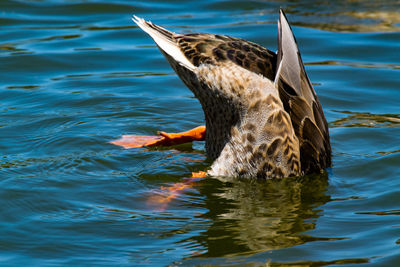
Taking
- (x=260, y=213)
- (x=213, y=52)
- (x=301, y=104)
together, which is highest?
(x=213, y=52)

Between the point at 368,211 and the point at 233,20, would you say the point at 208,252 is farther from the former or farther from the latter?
the point at 233,20

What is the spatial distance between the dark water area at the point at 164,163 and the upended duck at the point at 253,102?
159 millimetres

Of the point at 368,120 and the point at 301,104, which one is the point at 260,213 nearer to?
the point at 301,104

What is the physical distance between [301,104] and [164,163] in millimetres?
1141

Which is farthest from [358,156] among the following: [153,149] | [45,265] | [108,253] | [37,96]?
[37,96]

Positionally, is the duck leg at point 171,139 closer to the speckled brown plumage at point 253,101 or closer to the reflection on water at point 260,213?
the speckled brown plumage at point 253,101

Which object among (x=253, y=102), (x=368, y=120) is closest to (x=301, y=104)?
(x=253, y=102)

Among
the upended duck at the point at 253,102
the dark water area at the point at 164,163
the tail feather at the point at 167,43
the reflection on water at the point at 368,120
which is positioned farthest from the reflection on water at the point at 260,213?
the reflection on water at the point at 368,120

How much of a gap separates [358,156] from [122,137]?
1.89 m

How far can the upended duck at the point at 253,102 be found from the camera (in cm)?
430

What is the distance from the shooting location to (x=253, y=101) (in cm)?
433

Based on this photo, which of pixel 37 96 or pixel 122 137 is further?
pixel 37 96

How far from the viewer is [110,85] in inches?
273

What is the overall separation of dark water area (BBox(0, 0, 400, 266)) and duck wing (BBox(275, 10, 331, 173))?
176 millimetres
